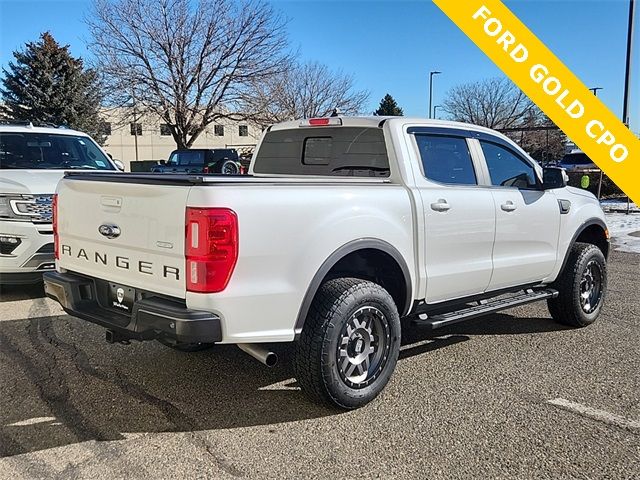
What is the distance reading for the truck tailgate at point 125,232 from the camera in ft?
10.5

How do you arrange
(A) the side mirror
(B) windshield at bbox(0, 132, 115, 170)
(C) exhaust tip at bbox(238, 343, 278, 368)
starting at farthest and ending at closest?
(B) windshield at bbox(0, 132, 115, 170) → (A) the side mirror → (C) exhaust tip at bbox(238, 343, 278, 368)

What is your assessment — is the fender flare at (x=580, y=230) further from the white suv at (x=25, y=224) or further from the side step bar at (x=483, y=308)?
the white suv at (x=25, y=224)

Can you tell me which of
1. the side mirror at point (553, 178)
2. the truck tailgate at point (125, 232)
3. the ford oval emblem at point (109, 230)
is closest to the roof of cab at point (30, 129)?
the truck tailgate at point (125, 232)

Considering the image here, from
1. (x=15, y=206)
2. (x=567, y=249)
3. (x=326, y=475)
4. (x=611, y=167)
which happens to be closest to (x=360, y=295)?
(x=326, y=475)

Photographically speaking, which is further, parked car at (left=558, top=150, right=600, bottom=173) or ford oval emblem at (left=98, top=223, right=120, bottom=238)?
parked car at (left=558, top=150, right=600, bottom=173)

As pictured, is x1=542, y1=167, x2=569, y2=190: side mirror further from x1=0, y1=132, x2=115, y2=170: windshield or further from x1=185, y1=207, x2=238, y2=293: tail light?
x1=0, y1=132, x2=115, y2=170: windshield

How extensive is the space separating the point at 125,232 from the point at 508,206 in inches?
122

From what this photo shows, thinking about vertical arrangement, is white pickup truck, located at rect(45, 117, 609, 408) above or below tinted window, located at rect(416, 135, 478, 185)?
below

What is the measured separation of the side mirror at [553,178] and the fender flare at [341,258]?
1.94m

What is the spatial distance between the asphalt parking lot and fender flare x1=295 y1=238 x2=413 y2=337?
0.68m

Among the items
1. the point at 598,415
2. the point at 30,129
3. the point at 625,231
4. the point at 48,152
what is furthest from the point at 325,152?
the point at 625,231

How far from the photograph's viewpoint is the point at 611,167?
1101 centimetres

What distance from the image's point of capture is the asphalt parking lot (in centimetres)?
305

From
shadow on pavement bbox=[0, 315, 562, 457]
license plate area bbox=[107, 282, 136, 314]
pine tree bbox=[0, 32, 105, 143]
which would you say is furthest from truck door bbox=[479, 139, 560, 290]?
pine tree bbox=[0, 32, 105, 143]
